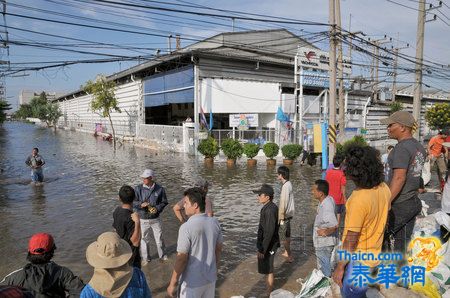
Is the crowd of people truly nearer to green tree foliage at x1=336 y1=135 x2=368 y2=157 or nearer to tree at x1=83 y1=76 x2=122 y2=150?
green tree foliage at x1=336 y1=135 x2=368 y2=157

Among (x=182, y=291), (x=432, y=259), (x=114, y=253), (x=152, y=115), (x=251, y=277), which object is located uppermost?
(x=152, y=115)

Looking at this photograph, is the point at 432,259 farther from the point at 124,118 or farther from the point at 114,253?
the point at 124,118

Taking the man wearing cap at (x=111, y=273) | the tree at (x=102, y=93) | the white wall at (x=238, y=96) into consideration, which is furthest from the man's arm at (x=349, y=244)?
the tree at (x=102, y=93)

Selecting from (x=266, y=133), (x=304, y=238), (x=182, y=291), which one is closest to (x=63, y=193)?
(x=304, y=238)

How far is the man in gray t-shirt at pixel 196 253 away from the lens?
337cm

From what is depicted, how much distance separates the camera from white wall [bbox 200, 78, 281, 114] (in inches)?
933

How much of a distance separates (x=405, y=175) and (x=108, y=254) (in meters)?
2.91

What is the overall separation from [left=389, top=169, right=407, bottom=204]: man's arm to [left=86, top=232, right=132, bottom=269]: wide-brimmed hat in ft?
8.57

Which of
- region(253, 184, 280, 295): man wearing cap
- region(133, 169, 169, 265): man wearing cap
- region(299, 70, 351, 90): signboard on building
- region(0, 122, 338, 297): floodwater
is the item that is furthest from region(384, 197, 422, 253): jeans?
region(299, 70, 351, 90): signboard on building

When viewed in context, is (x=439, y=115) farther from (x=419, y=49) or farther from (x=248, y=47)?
(x=248, y=47)

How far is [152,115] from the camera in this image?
3925 cm

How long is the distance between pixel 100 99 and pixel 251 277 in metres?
29.5

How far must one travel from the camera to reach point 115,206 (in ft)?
33.7

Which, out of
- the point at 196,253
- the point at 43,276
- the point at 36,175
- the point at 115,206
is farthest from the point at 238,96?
the point at 43,276
